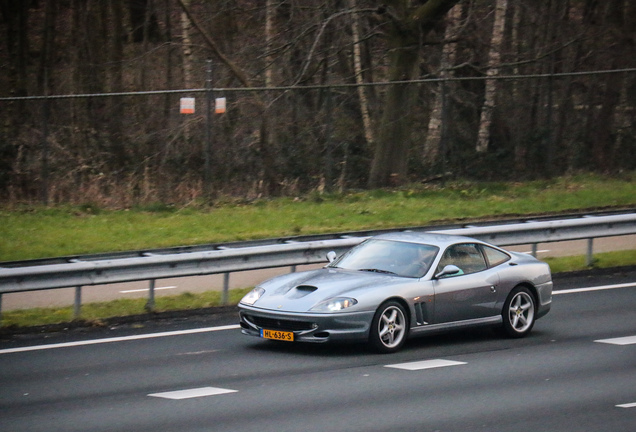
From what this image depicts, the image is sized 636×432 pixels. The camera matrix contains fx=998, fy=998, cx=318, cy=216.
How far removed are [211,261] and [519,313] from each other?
13.9 ft

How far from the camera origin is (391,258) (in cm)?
1142

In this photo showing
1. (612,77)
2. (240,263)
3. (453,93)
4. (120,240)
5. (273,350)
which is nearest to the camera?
(273,350)

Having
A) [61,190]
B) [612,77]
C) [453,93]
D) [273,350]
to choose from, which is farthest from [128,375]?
[612,77]

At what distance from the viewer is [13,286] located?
473 inches

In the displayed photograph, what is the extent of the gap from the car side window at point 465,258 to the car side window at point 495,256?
11 cm

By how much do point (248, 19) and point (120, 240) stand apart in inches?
506

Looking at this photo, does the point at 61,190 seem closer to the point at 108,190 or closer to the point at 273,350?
the point at 108,190

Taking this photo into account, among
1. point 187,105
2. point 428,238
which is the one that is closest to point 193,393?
point 428,238

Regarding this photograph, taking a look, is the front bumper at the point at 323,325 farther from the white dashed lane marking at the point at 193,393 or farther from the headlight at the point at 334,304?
the white dashed lane marking at the point at 193,393

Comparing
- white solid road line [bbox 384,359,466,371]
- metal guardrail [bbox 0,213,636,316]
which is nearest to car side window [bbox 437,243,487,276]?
white solid road line [bbox 384,359,466,371]

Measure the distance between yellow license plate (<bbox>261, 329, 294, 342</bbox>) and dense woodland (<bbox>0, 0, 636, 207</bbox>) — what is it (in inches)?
467

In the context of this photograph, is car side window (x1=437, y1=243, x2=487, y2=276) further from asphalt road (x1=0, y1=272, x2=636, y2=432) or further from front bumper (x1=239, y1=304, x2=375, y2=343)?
front bumper (x1=239, y1=304, x2=375, y2=343)

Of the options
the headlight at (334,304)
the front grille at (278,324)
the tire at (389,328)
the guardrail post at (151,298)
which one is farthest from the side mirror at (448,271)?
the guardrail post at (151,298)

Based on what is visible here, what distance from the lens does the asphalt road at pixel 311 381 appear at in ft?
25.9
